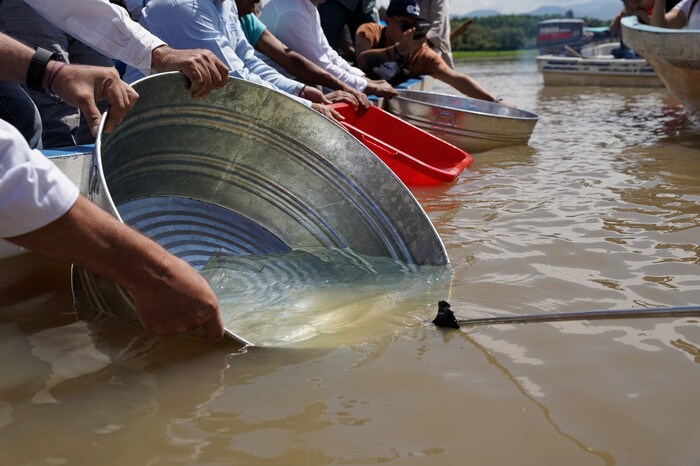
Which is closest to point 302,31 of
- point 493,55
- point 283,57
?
point 283,57

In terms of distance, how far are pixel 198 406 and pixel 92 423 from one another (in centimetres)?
24

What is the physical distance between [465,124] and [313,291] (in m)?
3.43

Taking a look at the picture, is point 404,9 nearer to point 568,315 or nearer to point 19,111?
point 19,111

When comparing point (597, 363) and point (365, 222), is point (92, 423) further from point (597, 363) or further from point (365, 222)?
point (365, 222)

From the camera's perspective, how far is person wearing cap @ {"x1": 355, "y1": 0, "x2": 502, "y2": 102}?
675 cm

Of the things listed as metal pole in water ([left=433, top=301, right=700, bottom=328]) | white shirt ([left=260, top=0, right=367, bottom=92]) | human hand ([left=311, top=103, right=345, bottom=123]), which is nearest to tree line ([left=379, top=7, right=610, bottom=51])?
white shirt ([left=260, top=0, right=367, bottom=92])

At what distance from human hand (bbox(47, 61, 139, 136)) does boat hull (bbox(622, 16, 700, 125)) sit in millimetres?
5212

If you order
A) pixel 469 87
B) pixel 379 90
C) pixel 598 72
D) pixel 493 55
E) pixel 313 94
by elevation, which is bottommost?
pixel 493 55

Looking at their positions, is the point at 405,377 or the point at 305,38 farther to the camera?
the point at 305,38

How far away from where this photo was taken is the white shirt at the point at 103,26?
280cm

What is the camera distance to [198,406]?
180 cm

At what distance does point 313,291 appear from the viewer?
109 inches

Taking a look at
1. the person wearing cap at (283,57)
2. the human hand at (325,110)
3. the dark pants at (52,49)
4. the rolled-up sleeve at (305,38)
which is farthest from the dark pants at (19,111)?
the rolled-up sleeve at (305,38)

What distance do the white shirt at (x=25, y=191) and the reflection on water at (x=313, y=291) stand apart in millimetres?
950
